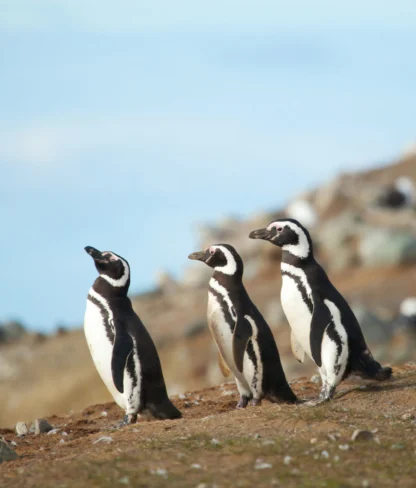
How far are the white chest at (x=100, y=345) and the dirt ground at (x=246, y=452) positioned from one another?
0.56 metres

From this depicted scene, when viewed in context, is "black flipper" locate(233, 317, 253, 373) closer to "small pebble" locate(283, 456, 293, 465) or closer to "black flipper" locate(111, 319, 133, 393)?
"black flipper" locate(111, 319, 133, 393)

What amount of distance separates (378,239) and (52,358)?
9665 millimetres

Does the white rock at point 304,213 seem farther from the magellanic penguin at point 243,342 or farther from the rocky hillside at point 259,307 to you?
the magellanic penguin at point 243,342

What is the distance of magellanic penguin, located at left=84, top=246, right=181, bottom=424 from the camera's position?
8.74m

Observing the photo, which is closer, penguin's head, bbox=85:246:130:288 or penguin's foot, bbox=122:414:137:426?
penguin's foot, bbox=122:414:137:426

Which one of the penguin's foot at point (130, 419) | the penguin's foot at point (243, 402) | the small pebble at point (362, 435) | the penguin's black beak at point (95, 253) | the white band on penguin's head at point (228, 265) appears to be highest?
the penguin's black beak at point (95, 253)

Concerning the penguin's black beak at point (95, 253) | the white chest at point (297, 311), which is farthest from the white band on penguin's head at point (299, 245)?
the penguin's black beak at point (95, 253)

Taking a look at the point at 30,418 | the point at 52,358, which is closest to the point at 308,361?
the point at 30,418

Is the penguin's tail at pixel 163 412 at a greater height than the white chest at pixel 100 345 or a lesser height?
lesser

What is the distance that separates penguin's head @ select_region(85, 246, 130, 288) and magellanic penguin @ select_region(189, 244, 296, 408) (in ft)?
3.02

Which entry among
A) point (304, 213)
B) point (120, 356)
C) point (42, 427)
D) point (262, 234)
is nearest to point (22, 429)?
point (42, 427)

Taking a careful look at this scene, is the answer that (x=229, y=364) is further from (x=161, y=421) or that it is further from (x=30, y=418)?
(x=30, y=418)

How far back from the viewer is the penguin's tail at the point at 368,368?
363 inches

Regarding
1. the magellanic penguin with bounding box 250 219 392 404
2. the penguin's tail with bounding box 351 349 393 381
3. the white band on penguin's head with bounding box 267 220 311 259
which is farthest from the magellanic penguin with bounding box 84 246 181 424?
the penguin's tail with bounding box 351 349 393 381
